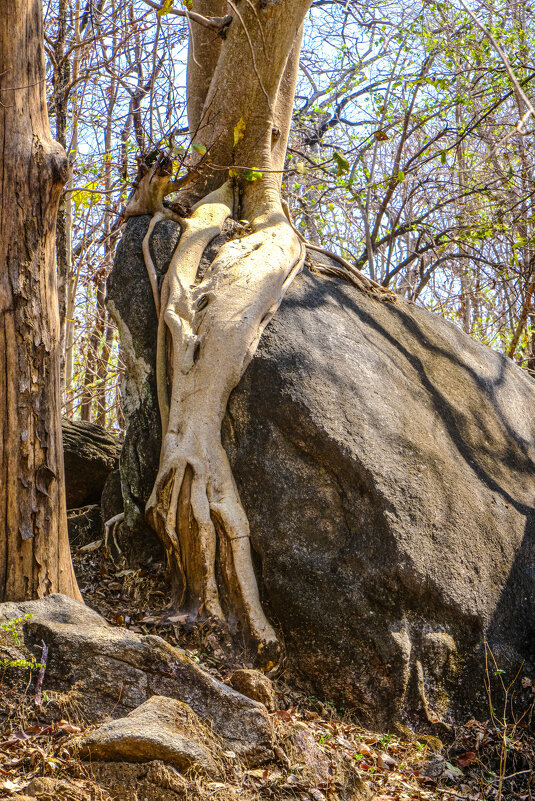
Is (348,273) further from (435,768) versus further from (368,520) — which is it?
(435,768)

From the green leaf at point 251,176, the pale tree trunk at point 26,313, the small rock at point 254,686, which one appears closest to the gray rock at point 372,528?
the small rock at point 254,686

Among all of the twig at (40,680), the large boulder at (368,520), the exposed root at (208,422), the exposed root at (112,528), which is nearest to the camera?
the twig at (40,680)

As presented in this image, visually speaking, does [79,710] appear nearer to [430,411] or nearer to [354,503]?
[354,503]

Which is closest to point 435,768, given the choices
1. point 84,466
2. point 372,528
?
point 372,528

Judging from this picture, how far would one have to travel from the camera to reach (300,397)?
4.86m

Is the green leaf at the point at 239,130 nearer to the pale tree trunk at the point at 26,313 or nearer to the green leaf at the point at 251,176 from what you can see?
the green leaf at the point at 251,176

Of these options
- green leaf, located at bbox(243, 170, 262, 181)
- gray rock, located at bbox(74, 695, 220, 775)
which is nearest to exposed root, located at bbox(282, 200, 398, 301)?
green leaf, located at bbox(243, 170, 262, 181)

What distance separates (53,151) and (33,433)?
1.50 m

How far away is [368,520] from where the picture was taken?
15.3 feet

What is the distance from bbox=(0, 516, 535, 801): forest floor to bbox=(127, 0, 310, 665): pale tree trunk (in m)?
0.27

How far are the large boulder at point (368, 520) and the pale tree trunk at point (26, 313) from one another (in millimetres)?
1316

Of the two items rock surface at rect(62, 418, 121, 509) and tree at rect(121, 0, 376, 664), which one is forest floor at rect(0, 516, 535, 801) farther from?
rock surface at rect(62, 418, 121, 509)

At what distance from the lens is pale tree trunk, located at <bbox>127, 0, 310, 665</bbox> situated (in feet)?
15.2

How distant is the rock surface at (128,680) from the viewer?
340cm
